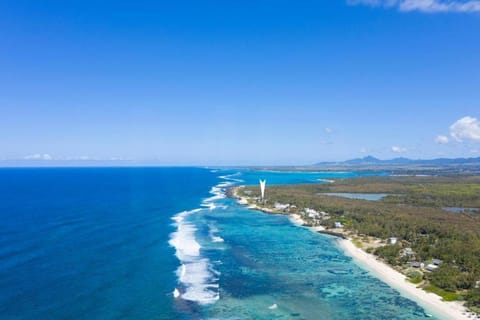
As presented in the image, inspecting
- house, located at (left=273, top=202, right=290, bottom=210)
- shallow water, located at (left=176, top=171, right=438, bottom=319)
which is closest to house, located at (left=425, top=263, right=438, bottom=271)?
shallow water, located at (left=176, top=171, right=438, bottom=319)

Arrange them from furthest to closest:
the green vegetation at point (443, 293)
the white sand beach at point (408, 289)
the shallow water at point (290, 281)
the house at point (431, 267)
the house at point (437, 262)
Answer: the house at point (437, 262)
the house at point (431, 267)
the green vegetation at point (443, 293)
the shallow water at point (290, 281)
the white sand beach at point (408, 289)

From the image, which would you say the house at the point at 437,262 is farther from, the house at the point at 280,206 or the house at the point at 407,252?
the house at the point at 280,206

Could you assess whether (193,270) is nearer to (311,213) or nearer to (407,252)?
(407,252)

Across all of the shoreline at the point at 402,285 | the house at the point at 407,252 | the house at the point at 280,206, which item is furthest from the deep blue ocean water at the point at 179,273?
the house at the point at 280,206

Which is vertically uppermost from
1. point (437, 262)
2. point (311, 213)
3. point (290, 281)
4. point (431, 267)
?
point (311, 213)

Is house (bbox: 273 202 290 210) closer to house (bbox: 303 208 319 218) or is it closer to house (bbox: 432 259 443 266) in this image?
house (bbox: 303 208 319 218)

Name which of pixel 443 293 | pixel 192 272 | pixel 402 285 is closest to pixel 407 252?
pixel 402 285
